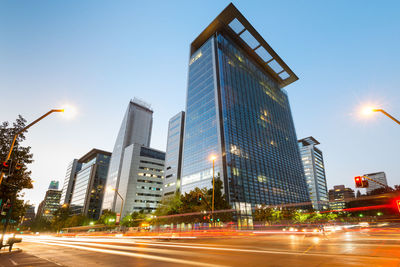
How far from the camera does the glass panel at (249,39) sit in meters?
110

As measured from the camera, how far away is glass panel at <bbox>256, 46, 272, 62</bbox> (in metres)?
118

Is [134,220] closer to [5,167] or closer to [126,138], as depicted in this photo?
[126,138]

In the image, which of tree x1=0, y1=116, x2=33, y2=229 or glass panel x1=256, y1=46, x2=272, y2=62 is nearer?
tree x1=0, y1=116, x2=33, y2=229

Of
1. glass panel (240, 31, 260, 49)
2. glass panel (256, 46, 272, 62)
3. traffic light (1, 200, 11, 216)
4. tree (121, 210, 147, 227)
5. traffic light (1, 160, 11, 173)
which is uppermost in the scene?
glass panel (240, 31, 260, 49)

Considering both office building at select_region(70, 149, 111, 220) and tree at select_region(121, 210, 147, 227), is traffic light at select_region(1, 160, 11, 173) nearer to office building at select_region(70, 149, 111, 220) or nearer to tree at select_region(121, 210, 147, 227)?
tree at select_region(121, 210, 147, 227)

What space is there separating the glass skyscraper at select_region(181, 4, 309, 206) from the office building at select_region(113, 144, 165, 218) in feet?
154

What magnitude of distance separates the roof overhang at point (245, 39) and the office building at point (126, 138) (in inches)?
2450

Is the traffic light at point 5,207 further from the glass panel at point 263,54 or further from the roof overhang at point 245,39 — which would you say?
the glass panel at point 263,54

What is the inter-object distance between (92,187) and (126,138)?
1927 inches

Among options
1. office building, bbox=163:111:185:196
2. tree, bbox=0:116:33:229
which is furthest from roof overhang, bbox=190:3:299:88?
tree, bbox=0:116:33:229

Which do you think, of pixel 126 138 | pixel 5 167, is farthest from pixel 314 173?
pixel 5 167

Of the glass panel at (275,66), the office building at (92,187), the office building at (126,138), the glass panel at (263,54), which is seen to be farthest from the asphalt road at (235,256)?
the office building at (92,187)

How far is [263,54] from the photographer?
397ft

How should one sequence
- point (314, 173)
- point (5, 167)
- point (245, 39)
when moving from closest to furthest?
point (5, 167) < point (245, 39) < point (314, 173)
